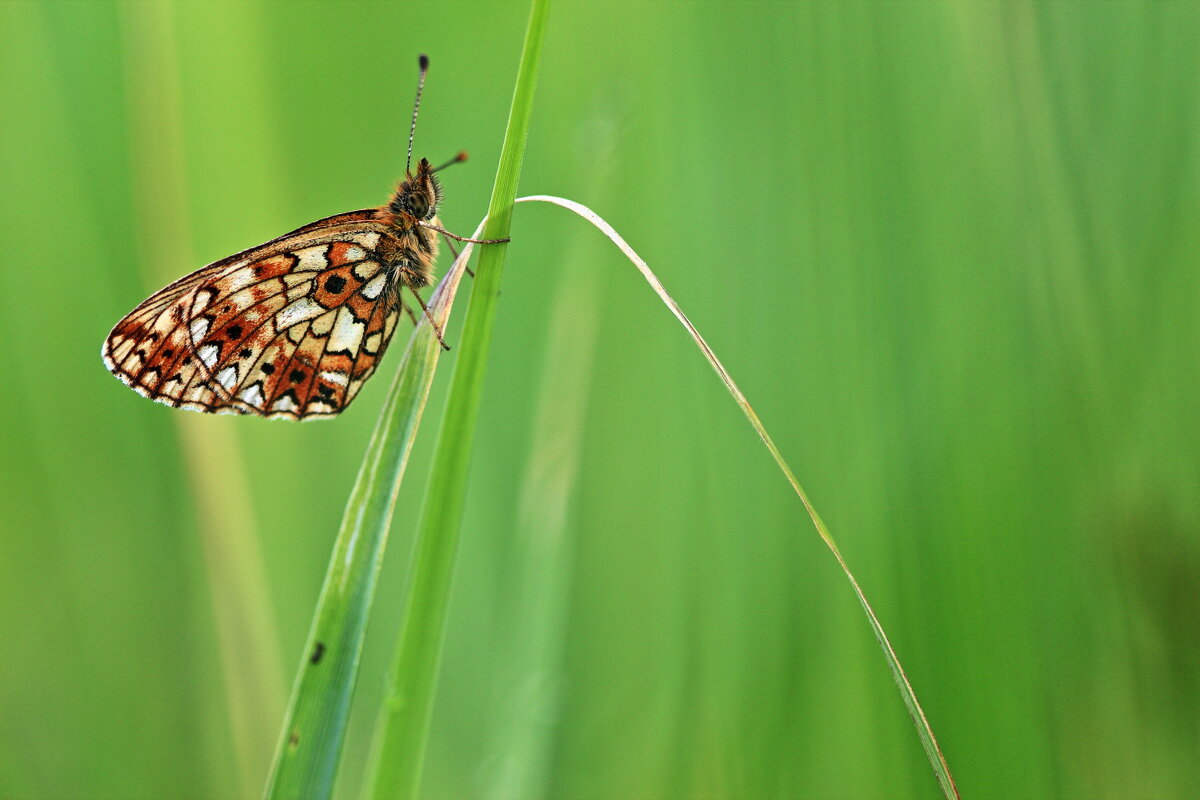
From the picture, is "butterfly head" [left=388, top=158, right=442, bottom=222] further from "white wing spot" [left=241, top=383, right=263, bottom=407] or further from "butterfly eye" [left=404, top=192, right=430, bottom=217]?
"white wing spot" [left=241, top=383, right=263, bottom=407]

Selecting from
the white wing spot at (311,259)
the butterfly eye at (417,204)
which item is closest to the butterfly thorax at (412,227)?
the butterfly eye at (417,204)

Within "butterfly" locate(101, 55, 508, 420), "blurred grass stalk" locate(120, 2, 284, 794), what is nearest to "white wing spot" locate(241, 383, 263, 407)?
"butterfly" locate(101, 55, 508, 420)

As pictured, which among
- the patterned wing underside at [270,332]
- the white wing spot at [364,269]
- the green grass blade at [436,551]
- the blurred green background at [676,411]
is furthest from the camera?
the white wing spot at [364,269]

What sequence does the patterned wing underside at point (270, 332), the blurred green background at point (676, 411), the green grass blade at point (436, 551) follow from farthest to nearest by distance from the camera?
the patterned wing underside at point (270, 332), the blurred green background at point (676, 411), the green grass blade at point (436, 551)

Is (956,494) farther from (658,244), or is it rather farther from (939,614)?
(658,244)

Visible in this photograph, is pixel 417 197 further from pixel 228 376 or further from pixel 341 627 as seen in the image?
pixel 341 627

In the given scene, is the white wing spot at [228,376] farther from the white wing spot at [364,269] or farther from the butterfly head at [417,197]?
the butterfly head at [417,197]

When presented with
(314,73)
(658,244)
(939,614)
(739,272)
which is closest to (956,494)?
(939,614)

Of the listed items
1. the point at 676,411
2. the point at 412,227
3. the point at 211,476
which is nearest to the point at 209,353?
the point at 211,476
